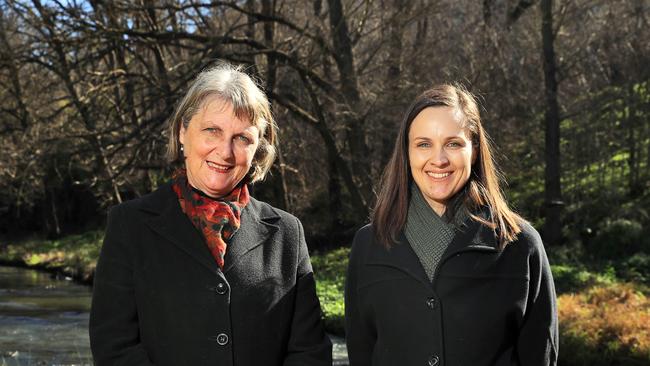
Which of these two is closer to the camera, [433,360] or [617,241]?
[433,360]

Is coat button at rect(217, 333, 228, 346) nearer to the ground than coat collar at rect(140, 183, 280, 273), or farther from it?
nearer to the ground

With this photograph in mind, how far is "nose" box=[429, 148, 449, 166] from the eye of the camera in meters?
3.02

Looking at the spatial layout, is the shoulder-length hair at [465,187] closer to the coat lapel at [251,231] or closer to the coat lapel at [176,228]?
the coat lapel at [251,231]

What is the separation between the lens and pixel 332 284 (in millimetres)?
15414

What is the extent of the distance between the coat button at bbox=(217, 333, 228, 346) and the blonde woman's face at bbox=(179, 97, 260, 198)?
0.51m

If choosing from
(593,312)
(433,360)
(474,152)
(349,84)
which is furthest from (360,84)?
(433,360)

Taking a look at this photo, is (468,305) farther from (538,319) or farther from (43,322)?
(43,322)

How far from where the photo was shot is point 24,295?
17.2 meters

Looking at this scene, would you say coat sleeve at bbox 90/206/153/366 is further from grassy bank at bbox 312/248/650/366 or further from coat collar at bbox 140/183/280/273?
grassy bank at bbox 312/248/650/366

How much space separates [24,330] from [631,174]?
1152 cm

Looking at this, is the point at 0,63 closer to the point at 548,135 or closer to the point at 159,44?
the point at 159,44

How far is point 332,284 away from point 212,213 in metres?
12.6

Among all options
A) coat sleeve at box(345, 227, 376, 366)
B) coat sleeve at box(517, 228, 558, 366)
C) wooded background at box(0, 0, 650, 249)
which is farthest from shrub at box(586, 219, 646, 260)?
coat sleeve at box(345, 227, 376, 366)

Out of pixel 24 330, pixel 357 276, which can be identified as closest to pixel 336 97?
pixel 24 330
